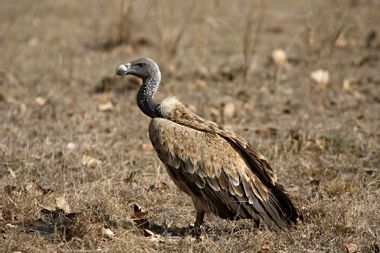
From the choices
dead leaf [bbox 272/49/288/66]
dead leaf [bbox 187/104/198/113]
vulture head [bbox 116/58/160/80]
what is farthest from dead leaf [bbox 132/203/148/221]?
dead leaf [bbox 272/49/288/66]

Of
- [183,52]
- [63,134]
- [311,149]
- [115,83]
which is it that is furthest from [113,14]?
[311,149]

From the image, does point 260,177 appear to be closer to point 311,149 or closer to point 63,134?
point 311,149

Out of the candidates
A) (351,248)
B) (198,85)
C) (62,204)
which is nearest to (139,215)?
(62,204)

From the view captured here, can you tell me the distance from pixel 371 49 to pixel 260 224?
758cm

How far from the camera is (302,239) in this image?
5.26m

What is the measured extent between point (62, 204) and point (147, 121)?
331 cm

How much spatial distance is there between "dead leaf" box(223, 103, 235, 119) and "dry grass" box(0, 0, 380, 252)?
61mm

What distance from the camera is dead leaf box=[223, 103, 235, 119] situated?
8992mm

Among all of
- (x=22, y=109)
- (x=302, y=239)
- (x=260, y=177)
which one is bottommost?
(x=22, y=109)

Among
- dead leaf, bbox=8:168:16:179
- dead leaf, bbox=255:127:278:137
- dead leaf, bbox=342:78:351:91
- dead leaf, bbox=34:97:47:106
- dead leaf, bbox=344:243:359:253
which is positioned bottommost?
dead leaf, bbox=34:97:47:106

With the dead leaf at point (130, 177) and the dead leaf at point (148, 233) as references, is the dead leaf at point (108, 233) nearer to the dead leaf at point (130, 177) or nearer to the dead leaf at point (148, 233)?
the dead leaf at point (148, 233)

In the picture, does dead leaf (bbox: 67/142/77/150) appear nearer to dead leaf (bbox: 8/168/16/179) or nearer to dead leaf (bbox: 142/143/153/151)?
dead leaf (bbox: 142/143/153/151)

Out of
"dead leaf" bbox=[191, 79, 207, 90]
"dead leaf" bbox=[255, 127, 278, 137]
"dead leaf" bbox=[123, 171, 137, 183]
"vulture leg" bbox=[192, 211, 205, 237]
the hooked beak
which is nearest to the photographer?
"vulture leg" bbox=[192, 211, 205, 237]

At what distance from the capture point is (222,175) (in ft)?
17.6
